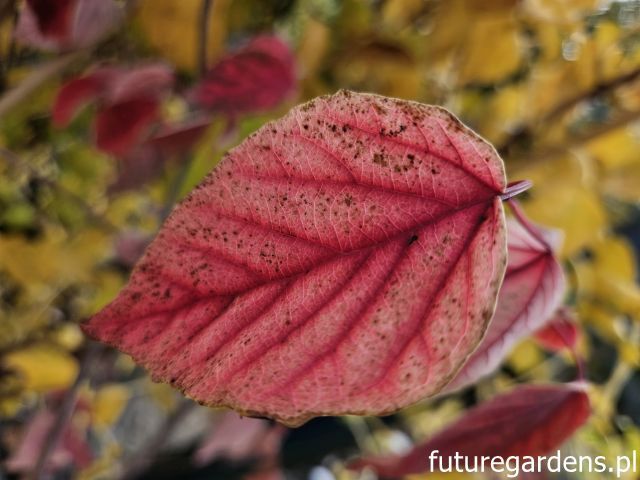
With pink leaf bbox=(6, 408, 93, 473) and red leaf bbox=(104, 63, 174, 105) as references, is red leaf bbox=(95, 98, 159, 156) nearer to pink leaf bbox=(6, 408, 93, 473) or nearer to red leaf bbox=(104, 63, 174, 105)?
red leaf bbox=(104, 63, 174, 105)

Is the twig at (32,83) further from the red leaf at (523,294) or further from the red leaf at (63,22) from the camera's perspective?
the red leaf at (523,294)

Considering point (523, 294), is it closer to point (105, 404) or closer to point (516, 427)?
point (516, 427)

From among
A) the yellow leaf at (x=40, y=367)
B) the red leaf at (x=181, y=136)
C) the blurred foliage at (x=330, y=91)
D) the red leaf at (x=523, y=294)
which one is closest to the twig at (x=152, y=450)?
the blurred foliage at (x=330, y=91)

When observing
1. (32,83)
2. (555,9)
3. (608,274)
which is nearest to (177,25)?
(32,83)

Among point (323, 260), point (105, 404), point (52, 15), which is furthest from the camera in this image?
point (105, 404)

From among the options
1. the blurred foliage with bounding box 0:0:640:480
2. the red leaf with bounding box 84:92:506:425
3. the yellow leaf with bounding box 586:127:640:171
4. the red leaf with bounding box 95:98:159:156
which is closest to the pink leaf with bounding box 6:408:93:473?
the blurred foliage with bounding box 0:0:640:480

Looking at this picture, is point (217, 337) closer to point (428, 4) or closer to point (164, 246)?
point (164, 246)
